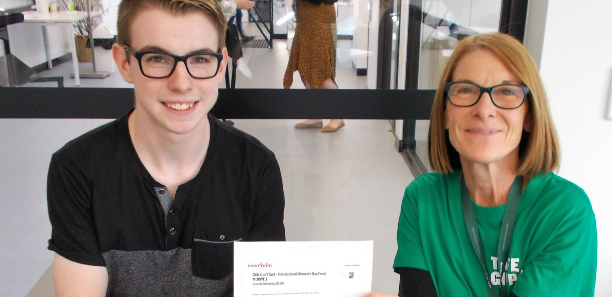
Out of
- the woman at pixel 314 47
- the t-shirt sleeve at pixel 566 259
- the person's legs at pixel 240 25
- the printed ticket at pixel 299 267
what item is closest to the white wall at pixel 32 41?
the person's legs at pixel 240 25

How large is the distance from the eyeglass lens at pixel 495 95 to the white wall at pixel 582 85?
1.02 metres

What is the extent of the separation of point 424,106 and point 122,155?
4.68 ft

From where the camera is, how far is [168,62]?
1263 mm

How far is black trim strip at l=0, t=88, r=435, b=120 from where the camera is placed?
89.0 inches

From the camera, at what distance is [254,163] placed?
56.4 inches

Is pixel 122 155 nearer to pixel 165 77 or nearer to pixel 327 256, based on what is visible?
pixel 165 77

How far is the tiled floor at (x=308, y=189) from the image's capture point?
8.95ft

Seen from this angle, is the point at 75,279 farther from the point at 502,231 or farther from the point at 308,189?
the point at 308,189

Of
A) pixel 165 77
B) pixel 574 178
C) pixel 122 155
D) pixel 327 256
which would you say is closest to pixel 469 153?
pixel 327 256

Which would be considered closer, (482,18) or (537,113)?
(537,113)

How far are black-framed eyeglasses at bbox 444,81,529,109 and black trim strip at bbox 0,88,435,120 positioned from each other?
1024 millimetres

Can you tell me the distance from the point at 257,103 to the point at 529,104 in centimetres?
132

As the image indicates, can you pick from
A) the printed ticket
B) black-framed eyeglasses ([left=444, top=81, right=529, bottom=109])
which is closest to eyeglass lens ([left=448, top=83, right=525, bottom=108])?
black-framed eyeglasses ([left=444, top=81, right=529, bottom=109])

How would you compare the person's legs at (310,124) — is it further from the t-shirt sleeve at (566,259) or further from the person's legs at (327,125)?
the t-shirt sleeve at (566,259)
